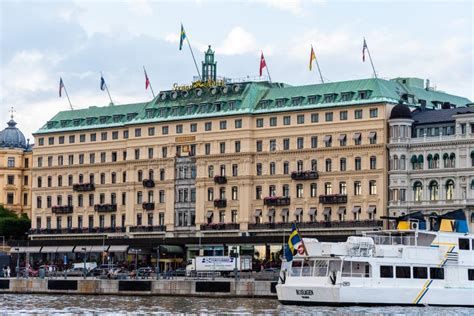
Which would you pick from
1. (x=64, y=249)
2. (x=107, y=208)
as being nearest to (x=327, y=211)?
(x=107, y=208)

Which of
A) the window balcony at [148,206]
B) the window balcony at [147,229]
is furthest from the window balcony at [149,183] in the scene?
the window balcony at [147,229]

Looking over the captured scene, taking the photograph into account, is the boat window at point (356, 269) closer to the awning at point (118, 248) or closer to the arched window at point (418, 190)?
the arched window at point (418, 190)

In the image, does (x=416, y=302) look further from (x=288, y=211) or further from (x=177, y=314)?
(x=288, y=211)

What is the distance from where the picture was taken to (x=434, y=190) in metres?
169

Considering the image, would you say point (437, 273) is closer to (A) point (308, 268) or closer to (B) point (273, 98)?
(A) point (308, 268)

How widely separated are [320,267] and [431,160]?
6128cm

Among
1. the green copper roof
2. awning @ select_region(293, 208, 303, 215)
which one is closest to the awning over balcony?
awning @ select_region(293, 208, 303, 215)

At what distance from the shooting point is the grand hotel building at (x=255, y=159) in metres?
174

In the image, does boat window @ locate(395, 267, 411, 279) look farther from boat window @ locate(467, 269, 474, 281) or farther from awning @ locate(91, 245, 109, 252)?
awning @ locate(91, 245, 109, 252)

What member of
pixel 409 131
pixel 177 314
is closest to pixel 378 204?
pixel 409 131

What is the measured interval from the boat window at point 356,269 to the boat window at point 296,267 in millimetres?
3634

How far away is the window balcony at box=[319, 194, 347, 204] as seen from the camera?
572ft

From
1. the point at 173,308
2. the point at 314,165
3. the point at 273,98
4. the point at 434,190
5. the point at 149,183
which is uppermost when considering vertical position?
the point at 273,98

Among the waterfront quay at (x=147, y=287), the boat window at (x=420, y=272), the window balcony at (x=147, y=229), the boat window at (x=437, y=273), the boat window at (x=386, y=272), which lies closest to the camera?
the boat window at (x=386, y=272)
